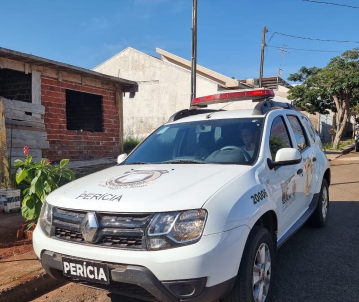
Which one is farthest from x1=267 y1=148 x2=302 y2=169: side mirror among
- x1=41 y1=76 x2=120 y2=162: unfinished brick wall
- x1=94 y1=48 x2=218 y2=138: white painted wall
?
x1=94 y1=48 x2=218 y2=138: white painted wall

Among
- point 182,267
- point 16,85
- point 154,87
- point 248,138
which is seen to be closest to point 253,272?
point 182,267

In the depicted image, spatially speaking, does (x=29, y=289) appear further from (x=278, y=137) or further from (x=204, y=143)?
(x=278, y=137)

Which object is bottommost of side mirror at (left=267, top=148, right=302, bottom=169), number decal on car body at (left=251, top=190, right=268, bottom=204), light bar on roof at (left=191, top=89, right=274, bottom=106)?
number decal on car body at (left=251, top=190, right=268, bottom=204)

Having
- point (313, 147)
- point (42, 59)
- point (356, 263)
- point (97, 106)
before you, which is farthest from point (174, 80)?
point (356, 263)

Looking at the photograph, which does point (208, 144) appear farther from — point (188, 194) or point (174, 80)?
point (174, 80)

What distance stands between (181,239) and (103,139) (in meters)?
8.28

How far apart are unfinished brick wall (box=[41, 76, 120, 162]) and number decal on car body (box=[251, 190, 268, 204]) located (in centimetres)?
672

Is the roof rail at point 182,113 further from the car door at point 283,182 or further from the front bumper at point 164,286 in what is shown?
the front bumper at point 164,286

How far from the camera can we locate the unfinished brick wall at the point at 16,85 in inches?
338

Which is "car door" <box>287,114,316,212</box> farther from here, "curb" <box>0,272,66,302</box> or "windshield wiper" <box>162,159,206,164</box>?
"curb" <box>0,272,66,302</box>

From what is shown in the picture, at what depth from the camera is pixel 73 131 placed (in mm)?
9156

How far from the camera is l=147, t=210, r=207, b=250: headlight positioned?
2209mm

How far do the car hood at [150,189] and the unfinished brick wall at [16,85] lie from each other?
6411mm

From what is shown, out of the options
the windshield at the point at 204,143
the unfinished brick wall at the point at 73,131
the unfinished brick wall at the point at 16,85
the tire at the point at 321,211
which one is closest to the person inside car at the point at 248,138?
the windshield at the point at 204,143
